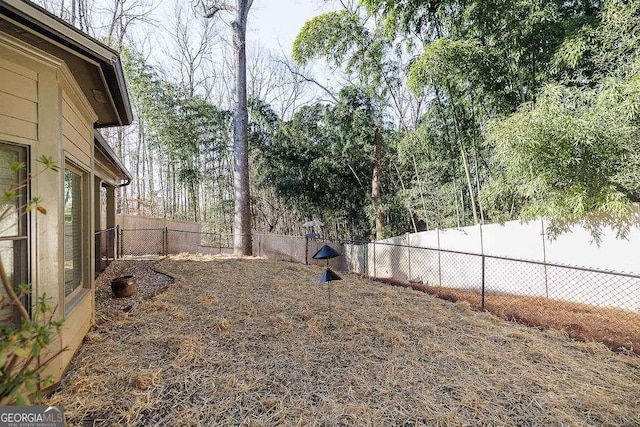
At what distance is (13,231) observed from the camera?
1.73 m

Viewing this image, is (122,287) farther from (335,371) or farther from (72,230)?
(335,371)

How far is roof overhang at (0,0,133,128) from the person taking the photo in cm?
158

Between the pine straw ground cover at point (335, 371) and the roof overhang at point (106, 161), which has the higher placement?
the roof overhang at point (106, 161)

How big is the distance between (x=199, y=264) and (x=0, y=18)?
525 centimetres

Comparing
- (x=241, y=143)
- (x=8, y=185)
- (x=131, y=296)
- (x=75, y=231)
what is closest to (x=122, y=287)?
(x=131, y=296)

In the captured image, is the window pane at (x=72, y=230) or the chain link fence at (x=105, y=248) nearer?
the window pane at (x=72, y=230)

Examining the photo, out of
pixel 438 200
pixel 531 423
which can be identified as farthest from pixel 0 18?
pixel 438 200

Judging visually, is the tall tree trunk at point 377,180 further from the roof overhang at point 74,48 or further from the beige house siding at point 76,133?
the beige house siding at point 76,133

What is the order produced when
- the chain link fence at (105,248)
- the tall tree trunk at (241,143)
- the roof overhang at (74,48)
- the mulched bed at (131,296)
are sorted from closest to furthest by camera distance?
the roof overhang at (74,48), the mulched bed at (131,296), the chain link fence at (105,248), the tall tree trunk at (241,143)

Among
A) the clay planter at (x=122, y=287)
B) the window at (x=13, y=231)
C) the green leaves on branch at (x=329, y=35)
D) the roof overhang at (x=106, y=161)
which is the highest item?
Answer: the green leaves on branch at (x=329, y=35)

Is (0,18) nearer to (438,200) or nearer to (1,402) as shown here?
(1,402)

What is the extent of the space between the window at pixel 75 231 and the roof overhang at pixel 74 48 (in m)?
0.70

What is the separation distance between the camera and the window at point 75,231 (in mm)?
2430

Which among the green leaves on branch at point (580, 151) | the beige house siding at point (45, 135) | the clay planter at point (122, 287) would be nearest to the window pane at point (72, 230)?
the beige house siding at point (45, 135)
